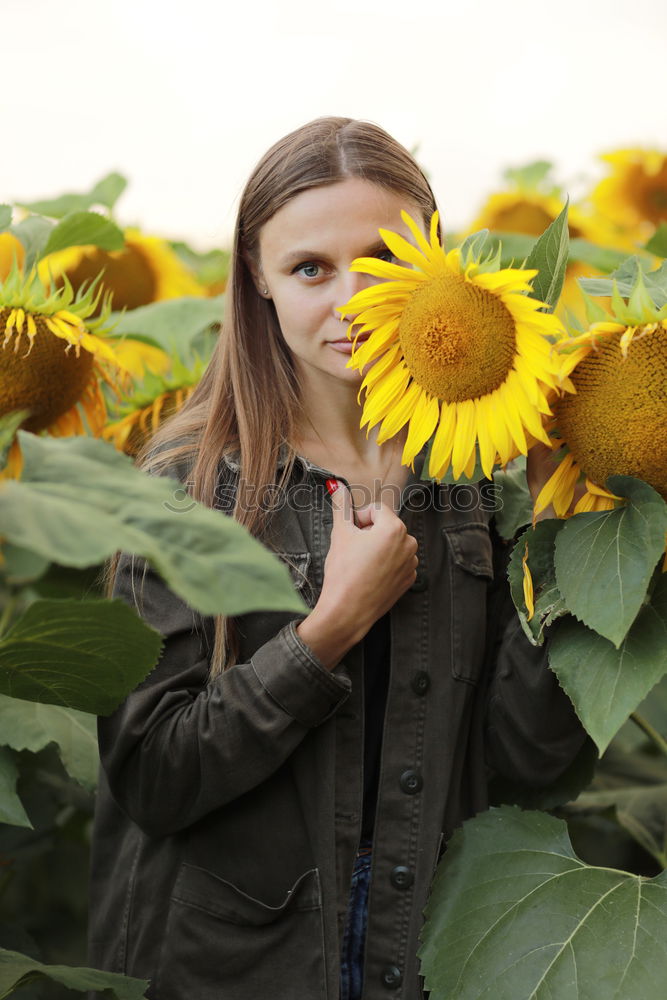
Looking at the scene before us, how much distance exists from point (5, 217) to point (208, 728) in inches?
22.5

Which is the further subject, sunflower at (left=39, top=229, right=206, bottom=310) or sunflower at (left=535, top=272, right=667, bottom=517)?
sunflower at (left=39, top=229, right=206, bottom=310)

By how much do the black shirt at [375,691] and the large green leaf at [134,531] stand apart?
538 millimetres

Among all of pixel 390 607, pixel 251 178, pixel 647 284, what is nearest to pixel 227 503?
pixel 390 607

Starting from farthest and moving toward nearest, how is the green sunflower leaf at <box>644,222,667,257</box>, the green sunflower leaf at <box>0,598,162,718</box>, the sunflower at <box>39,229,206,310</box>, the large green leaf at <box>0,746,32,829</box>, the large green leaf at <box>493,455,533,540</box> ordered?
1. the sunflower at <box>39,229,206,310</box>
2. the green sunflower leaf at <box>644,222,667,257</box>
3. the large green leaf at <box>493,455,533,540</box>
4. the large green leaf at <box>0,746,32,829</box>
5. the green sunflower leaf at <box>0,598,162,718</box>

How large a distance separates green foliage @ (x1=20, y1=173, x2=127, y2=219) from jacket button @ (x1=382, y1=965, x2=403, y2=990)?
3.06 feet

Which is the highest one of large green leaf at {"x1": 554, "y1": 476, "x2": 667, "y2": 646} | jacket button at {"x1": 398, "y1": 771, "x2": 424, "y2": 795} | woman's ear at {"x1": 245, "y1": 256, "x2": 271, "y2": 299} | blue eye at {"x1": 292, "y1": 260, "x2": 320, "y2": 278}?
blue eye at {"x1": 292, "y1": 260, "x2": 320, "y2": 278}

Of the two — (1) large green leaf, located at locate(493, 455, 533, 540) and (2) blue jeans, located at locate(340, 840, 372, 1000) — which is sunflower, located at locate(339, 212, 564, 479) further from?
(2) blue jeans, located at locate(340, 840, 372, 1000)

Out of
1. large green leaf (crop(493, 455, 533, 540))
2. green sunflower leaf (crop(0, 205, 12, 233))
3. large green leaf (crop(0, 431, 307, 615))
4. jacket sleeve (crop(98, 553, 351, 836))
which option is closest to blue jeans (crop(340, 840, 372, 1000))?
jacket sleeve (crop(98, 553, 351, 836))

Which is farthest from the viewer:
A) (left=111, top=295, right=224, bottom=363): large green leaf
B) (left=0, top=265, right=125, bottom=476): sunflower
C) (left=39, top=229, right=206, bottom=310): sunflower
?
(left=39, top=229, right=206, bottom=310): sunflower

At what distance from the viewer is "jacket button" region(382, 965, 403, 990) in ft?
3.62

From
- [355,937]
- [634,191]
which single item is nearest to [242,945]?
[355,937]

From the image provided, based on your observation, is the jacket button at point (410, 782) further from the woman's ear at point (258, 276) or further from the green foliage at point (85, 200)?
the green foliage at point (85, 200)

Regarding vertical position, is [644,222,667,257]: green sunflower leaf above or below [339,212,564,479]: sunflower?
below

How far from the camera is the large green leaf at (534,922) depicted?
98 cm
